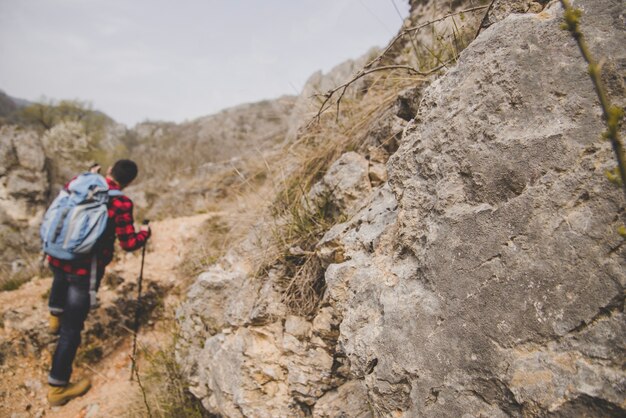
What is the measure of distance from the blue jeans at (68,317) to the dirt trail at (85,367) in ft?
1.13

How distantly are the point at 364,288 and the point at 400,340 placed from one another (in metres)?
0.31

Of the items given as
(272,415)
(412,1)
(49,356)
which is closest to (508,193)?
(272,415)

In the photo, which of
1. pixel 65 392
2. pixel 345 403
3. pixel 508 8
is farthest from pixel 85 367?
pixel 508 8

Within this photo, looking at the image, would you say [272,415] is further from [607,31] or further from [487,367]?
[607,31]

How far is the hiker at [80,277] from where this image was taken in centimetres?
309

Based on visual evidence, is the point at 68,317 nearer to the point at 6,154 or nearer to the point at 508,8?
the point at 508,8

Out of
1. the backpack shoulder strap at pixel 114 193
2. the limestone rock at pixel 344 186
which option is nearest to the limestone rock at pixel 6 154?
the backpack shoulder strap at pixel 114 193

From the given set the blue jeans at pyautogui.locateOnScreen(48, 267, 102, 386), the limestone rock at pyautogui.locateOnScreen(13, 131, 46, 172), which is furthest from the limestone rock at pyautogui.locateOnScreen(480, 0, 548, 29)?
the limestone rock at pyautogui.locateOnScreen(13, 131, 46, 172)

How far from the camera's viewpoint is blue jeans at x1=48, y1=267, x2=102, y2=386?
122 inches

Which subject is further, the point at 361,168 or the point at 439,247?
the point at 361,168

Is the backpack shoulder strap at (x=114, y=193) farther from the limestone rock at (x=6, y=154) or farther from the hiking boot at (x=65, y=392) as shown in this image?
the limestone rock at (x=6, y=154)

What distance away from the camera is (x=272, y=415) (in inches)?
77.2

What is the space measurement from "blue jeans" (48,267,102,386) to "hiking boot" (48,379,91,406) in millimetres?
121

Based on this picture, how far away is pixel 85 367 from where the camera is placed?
388cm
